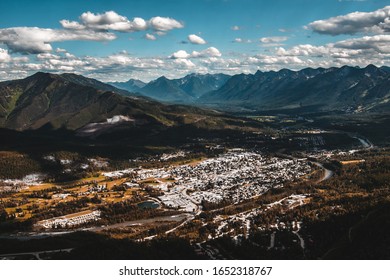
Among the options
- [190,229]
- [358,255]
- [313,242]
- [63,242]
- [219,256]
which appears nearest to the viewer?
[358,255]

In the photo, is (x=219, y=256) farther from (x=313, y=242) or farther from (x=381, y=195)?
(x=381, y=195)

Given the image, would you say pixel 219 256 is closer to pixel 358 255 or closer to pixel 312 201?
pixel 358 255

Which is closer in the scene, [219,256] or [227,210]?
[219,256]
